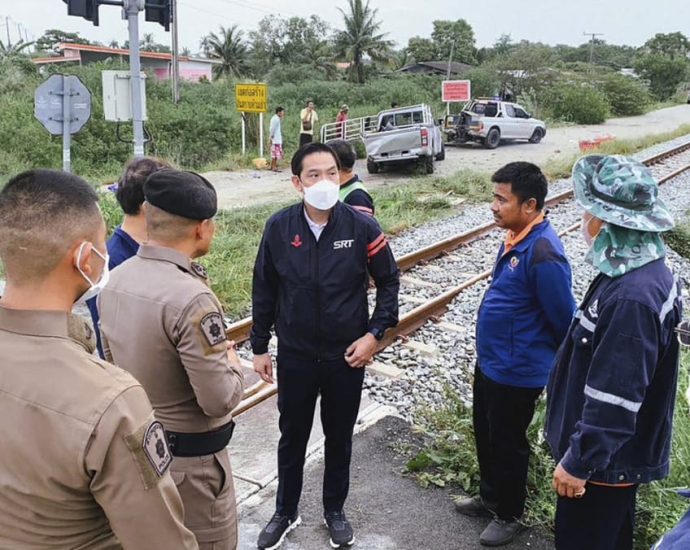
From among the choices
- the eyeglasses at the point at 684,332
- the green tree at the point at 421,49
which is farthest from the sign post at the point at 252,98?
the green tree at the point at 421,49

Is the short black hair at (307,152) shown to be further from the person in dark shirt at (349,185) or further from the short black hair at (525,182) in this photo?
the person in dark shirt at (349,185)

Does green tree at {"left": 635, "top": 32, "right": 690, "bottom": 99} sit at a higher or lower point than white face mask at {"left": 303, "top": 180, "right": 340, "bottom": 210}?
higher

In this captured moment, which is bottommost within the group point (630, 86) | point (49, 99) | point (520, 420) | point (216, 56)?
point (520, 420)

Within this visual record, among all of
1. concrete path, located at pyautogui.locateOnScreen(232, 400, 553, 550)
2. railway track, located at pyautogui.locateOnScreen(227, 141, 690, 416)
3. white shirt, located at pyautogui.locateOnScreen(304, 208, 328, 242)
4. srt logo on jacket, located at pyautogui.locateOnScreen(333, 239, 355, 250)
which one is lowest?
concrete path, located at pyautogui.locateOnScreen(232, 400, 553, 550)

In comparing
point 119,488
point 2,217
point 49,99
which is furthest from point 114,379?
point 49,99

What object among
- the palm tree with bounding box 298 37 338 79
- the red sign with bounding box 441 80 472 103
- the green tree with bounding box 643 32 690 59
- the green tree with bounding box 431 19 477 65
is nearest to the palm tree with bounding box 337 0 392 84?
the palm tree with bounding box 298 37 338 79

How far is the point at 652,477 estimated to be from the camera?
8.30ft

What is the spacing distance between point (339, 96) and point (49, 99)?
27295 mm

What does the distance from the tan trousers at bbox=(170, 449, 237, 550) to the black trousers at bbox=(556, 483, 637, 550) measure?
132 cm

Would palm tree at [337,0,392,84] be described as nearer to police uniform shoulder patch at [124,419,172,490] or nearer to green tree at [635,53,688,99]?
green tree at [635,53,688,99]

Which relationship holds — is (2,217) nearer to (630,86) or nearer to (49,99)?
(49,99)

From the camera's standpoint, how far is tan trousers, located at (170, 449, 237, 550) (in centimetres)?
246

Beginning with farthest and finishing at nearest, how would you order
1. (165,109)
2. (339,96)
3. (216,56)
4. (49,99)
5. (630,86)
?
(216,56), (630,86), (339,96), (165,109), (49,99)

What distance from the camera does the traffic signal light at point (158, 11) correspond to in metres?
8.56
